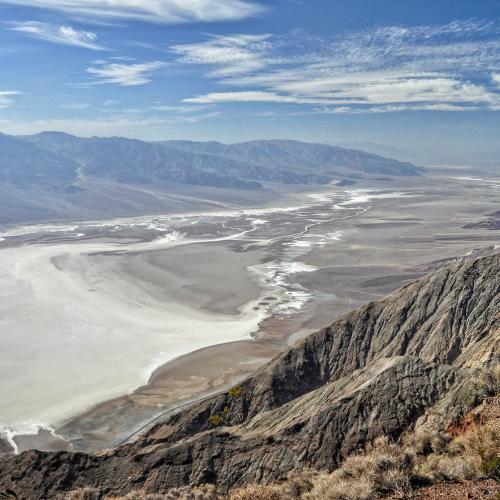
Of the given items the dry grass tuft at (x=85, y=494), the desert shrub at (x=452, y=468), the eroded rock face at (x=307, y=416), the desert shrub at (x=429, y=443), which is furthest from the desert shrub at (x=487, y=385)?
the dry grass tuft at (x=85, y=494)

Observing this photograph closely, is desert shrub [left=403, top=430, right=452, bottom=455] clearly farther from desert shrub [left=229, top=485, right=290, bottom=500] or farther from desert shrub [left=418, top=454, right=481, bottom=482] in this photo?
desert shrub [left=229, top=485, right=290, bottom=500]

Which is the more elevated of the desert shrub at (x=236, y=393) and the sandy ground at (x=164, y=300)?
the desert shrub at (x=236, y=393)

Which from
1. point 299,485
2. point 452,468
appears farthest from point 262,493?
point 452,468

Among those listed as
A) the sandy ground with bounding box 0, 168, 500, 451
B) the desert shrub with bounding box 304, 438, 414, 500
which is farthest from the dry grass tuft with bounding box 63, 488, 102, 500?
the sandy ground with bounding box 0, 168, 500, 451

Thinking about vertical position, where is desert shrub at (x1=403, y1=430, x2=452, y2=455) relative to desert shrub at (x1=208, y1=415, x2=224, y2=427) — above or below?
above

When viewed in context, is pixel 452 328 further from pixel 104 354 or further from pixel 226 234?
pixel 226 234

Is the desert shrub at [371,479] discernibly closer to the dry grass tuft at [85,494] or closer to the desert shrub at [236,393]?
the dry grass tuft at [85,494]
